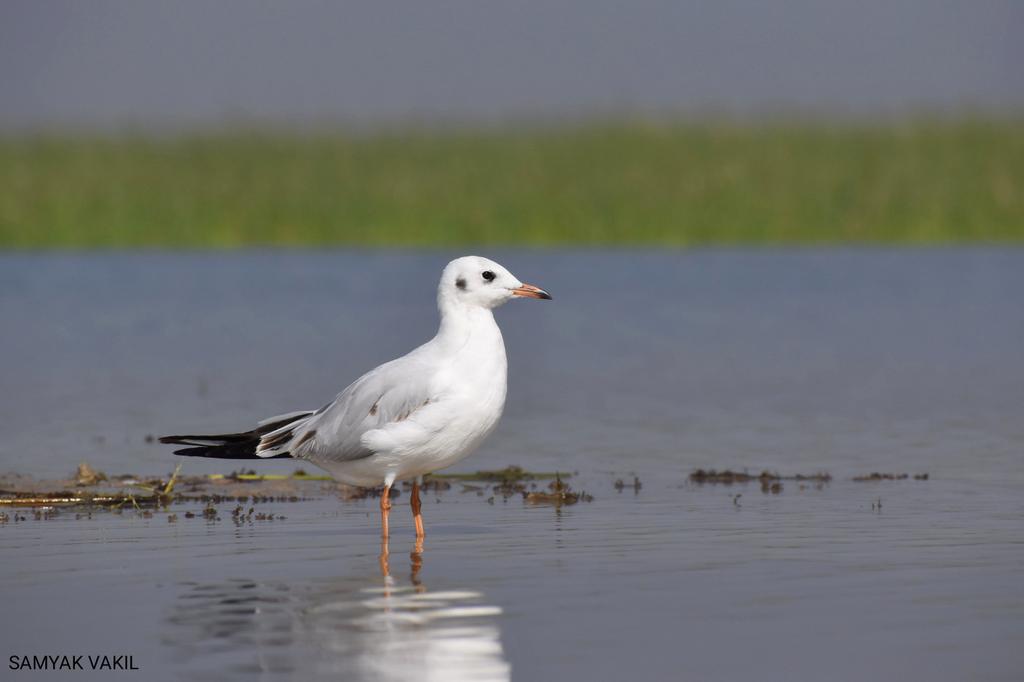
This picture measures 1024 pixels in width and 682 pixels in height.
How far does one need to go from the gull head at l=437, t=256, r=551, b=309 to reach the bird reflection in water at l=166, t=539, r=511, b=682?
5.65ft

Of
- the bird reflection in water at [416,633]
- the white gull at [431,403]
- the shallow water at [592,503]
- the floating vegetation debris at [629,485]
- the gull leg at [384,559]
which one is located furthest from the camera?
the floating vegetation debris at [629,485]

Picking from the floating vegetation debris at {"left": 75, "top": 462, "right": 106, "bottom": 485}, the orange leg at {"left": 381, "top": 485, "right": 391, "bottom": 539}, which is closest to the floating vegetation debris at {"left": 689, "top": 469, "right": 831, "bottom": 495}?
the orange leg at {"left": 381, "top": 485, "right": 391, "bottom": 539}

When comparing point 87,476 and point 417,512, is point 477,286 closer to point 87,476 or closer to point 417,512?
point 417,512

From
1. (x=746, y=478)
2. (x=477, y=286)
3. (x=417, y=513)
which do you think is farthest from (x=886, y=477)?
(x=417, y=513)

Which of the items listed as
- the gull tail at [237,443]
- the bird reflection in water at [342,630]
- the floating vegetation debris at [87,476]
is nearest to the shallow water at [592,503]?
the bird reflection in water at [342,630]

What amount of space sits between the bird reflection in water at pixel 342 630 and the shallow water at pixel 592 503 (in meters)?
0.02

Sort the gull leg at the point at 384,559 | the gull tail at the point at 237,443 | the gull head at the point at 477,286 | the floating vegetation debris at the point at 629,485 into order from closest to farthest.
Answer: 1. the gull leg at the point at 384,559
2. the gull head at the point at 477,286
3. the gull tail at the point at 237,443
4. the floating vegetation debris at the point at 629,485

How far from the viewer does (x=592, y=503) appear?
32.4 feet

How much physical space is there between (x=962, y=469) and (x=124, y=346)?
10.1m

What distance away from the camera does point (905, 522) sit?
8.93m

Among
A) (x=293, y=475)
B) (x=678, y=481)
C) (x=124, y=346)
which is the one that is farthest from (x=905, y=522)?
(x=124, y=346)

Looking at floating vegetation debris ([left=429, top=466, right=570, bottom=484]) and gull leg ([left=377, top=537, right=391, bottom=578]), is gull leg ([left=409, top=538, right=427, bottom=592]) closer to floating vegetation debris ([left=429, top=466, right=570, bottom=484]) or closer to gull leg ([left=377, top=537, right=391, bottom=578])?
gull leg ([left=377, top=537, right=391, bottom=578])

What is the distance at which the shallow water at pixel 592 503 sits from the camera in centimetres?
645

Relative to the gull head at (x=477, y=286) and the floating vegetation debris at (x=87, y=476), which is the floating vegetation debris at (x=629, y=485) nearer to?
the gull head at (x=477, y=286)
